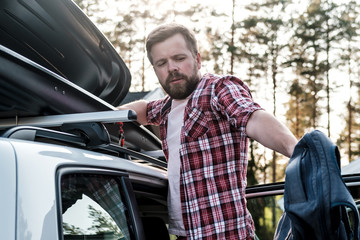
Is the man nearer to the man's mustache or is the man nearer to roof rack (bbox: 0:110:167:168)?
the man's mustache

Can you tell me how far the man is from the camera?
2.46 meters

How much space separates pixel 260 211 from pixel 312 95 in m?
28.2

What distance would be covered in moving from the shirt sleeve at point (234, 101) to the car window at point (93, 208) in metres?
0.66

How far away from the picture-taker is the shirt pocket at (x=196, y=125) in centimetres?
256

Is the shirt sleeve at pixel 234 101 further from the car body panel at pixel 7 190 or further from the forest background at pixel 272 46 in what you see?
the forest background at pixel 272 46

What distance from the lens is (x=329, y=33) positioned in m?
29.2

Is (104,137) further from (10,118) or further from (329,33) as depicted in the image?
(329,33)

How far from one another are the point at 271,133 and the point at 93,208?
854mm

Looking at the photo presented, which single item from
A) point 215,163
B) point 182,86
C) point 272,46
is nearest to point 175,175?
point 215,163

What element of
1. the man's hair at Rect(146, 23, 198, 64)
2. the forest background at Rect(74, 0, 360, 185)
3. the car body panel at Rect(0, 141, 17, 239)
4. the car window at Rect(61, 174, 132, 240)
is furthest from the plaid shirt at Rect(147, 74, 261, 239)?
the forest background at Rect(74, 0, 360, 185)

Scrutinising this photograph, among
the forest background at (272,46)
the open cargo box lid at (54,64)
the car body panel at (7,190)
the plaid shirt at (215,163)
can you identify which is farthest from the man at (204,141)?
the forest background at (272,46)

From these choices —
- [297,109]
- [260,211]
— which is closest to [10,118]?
[260,211]

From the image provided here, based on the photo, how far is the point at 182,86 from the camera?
2.73 metres

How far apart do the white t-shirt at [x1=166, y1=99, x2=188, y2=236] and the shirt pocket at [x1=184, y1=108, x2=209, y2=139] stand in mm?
106
